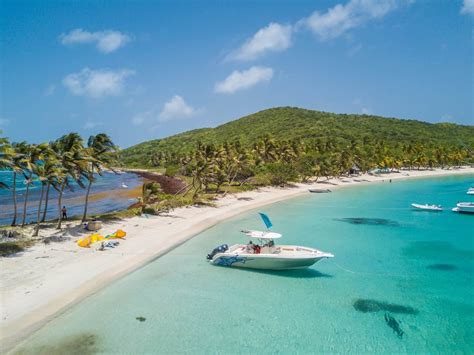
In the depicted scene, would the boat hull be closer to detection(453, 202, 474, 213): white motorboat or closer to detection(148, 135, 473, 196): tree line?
detection(148, 135, 473, 196): tree line

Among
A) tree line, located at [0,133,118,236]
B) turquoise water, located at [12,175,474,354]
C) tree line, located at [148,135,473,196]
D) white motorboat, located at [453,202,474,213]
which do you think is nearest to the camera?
turquoise water, located at [12,175,474,354]

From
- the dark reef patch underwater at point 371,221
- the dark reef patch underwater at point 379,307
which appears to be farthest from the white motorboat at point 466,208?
the dark reef patch underwater at point 379,307

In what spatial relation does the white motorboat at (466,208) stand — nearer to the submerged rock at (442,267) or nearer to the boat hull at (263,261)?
the submerged rock at (442,267)

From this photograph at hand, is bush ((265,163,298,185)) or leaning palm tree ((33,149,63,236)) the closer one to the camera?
leaning palm tree ((33,149,63,236))

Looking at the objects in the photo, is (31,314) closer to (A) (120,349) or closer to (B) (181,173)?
(A) (120,349)

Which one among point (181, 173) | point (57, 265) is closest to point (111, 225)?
point (57, 265)

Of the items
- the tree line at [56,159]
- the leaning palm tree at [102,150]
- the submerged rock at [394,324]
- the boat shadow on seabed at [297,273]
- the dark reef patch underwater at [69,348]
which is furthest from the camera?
the leaning palm tree at [102,150]

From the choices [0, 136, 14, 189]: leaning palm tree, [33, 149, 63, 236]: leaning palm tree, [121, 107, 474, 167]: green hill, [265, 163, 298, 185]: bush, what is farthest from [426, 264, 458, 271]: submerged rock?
[121, 107, 474, 167]: green hill
